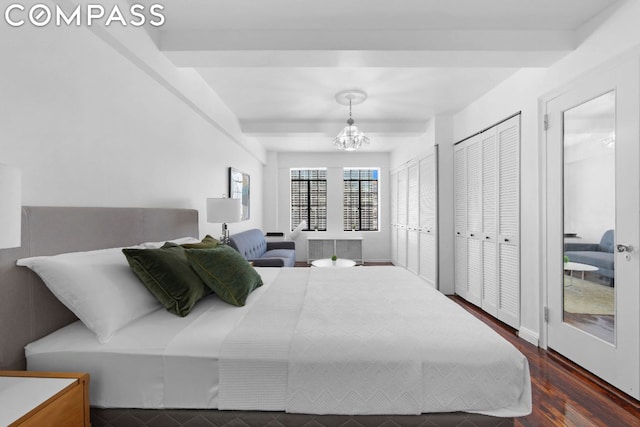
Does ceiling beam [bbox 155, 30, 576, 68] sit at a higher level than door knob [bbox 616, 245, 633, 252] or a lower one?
higher

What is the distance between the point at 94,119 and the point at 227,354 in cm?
158

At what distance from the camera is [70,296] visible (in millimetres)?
1347

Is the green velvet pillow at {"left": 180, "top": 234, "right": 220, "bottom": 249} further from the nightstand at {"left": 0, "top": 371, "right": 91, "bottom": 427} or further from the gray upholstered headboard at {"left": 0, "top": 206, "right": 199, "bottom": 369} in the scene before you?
the nightstand at {"left": 0, "top": 371, "right": 91, "bottom": 427}

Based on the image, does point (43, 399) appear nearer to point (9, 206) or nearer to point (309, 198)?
point (9, 206)

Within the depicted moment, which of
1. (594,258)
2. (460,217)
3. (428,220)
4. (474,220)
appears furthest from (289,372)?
(428,220)

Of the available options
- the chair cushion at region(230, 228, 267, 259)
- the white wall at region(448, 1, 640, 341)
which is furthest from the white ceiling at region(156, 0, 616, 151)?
the chair cushion at region(230, 228, 267, 259)

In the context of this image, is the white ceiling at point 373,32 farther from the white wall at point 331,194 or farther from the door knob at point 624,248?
the white wall at point 331,194

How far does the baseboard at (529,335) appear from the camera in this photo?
2750mm

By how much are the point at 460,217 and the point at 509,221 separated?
3.46ft

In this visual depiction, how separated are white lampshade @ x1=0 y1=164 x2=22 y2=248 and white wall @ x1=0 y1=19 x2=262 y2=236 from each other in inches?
21.5

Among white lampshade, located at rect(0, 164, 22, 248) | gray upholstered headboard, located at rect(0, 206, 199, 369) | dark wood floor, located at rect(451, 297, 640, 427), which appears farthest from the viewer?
dark wood floor, located at rect(451, 297, 640, 427)

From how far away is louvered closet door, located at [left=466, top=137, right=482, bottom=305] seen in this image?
3.74m

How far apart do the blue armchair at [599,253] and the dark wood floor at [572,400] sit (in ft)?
2.45

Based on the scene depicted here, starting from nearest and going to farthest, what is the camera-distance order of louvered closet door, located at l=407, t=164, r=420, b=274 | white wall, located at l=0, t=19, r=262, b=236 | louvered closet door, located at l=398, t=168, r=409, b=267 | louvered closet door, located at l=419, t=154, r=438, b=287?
white wall, located at l=0, t=19, r=262, b=236, louvered closet door, located at l=419, t=154, r=438, b=287, louvered closet door, located at l=407, t=164, r=420, b=274, louvered closet door, located at l=398, t=168, r=409, b=267
